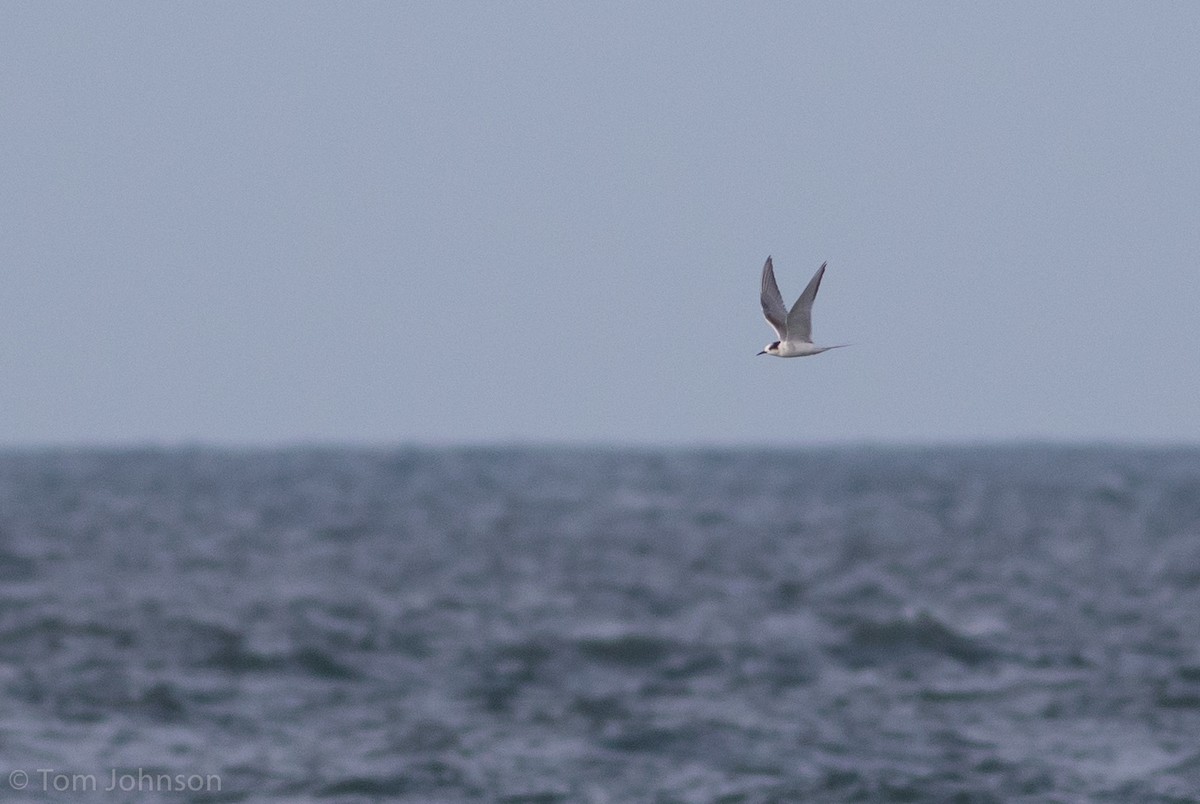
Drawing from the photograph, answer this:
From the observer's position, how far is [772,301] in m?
9.83

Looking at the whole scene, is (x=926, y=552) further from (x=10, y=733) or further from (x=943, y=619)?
(x=10, y=733)

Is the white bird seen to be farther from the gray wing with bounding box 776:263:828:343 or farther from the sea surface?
the sea surface

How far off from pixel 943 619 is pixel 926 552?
13.1 meters

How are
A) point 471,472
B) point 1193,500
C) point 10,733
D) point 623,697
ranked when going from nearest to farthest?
1. point 10,733
2. point 623,697
3. point 1193,500
4. point 471,472

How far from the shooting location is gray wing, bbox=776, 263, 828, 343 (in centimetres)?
929

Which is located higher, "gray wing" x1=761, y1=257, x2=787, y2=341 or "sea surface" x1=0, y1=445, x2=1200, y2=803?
"gray wing" x1=761, y1=257, x2=787, y2=341

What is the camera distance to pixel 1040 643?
22875 mm

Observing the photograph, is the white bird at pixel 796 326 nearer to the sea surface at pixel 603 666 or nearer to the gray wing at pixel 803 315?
the gray wing at pixel 803 315

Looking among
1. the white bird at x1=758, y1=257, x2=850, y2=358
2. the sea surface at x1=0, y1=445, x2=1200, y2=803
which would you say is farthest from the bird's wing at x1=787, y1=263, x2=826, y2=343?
the sea surface at x1=0, y1=445, x2=1200, y2=803

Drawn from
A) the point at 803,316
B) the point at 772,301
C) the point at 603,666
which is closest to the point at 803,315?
the point at 803,316

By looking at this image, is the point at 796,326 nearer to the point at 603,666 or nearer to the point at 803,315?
the point at 803,315

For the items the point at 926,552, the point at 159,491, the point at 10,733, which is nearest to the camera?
the point at 10,733

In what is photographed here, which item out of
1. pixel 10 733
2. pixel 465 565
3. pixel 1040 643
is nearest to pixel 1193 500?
pixel 465 565

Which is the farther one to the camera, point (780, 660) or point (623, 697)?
point (780, 660)
